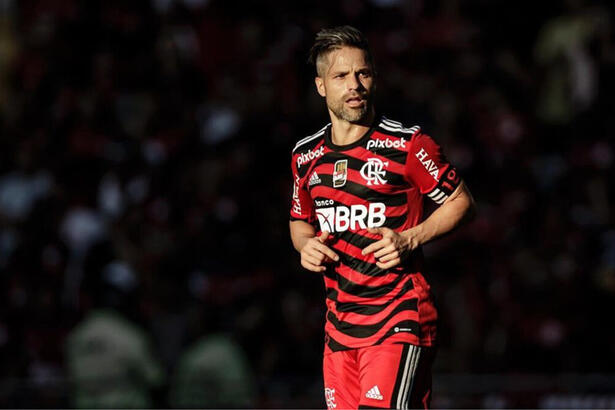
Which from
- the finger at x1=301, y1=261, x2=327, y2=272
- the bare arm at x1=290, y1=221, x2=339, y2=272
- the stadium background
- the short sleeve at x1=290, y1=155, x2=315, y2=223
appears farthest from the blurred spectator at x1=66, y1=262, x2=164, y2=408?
the finger at x1=301, y1=261, x2=327, y2=272

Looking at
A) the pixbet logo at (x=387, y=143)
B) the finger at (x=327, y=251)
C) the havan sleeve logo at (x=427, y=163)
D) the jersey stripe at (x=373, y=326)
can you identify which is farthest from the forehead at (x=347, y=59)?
the jersey stripe at (x=373, y=326)

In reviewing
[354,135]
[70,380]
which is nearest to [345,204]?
[354,135]

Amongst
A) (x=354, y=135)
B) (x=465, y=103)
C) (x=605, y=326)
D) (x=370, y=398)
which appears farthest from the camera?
(x=465, y=103)

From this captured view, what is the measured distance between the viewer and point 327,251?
5.09 metres

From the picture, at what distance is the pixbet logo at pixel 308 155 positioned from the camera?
5457mm

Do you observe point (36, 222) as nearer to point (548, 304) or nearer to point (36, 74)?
point (36, 74)

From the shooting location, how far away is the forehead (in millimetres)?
5262

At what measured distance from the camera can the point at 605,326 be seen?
10078 mm

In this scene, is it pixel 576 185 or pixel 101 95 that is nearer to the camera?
pixel 576 185

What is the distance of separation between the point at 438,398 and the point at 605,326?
7.27 feet

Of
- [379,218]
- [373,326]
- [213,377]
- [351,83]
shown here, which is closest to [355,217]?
[379,218]

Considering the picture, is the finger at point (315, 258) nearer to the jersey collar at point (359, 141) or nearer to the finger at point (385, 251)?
the finger at point (385, 251)

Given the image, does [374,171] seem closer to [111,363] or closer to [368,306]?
[368,306]

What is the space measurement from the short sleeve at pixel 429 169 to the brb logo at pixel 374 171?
13 cm
